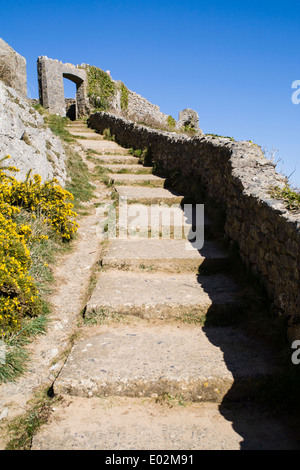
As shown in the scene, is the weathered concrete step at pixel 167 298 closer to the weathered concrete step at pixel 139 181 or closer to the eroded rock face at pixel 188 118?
the weathered concrete step at pixel 139 181

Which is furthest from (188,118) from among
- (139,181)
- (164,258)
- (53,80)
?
(164,258)

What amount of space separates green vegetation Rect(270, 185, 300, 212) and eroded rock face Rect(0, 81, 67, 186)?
3836 mm

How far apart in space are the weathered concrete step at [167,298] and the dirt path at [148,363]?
1cm

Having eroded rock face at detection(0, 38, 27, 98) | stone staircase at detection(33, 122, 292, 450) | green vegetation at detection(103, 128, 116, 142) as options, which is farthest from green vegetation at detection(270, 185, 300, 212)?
→ green vegetation at detection(103, 128, 116, 142)

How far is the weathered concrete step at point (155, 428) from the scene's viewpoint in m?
2.42

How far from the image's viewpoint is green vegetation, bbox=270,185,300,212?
350 centimetres

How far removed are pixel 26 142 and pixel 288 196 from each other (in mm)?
4762

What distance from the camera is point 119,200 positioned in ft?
23.0

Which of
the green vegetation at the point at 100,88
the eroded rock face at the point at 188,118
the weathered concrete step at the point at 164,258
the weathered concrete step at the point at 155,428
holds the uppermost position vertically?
the green vegetation at the point at 100,88

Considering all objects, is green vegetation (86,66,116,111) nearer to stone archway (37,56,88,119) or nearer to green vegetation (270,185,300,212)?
stone archway (37,56,88,119)

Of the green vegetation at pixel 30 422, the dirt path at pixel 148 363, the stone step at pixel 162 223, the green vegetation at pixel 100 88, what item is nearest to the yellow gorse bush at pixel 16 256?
the dirt path at pixel 148 363

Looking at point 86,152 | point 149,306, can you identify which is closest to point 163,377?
point 149,306

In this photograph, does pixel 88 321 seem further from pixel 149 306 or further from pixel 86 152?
pixel 86 152
